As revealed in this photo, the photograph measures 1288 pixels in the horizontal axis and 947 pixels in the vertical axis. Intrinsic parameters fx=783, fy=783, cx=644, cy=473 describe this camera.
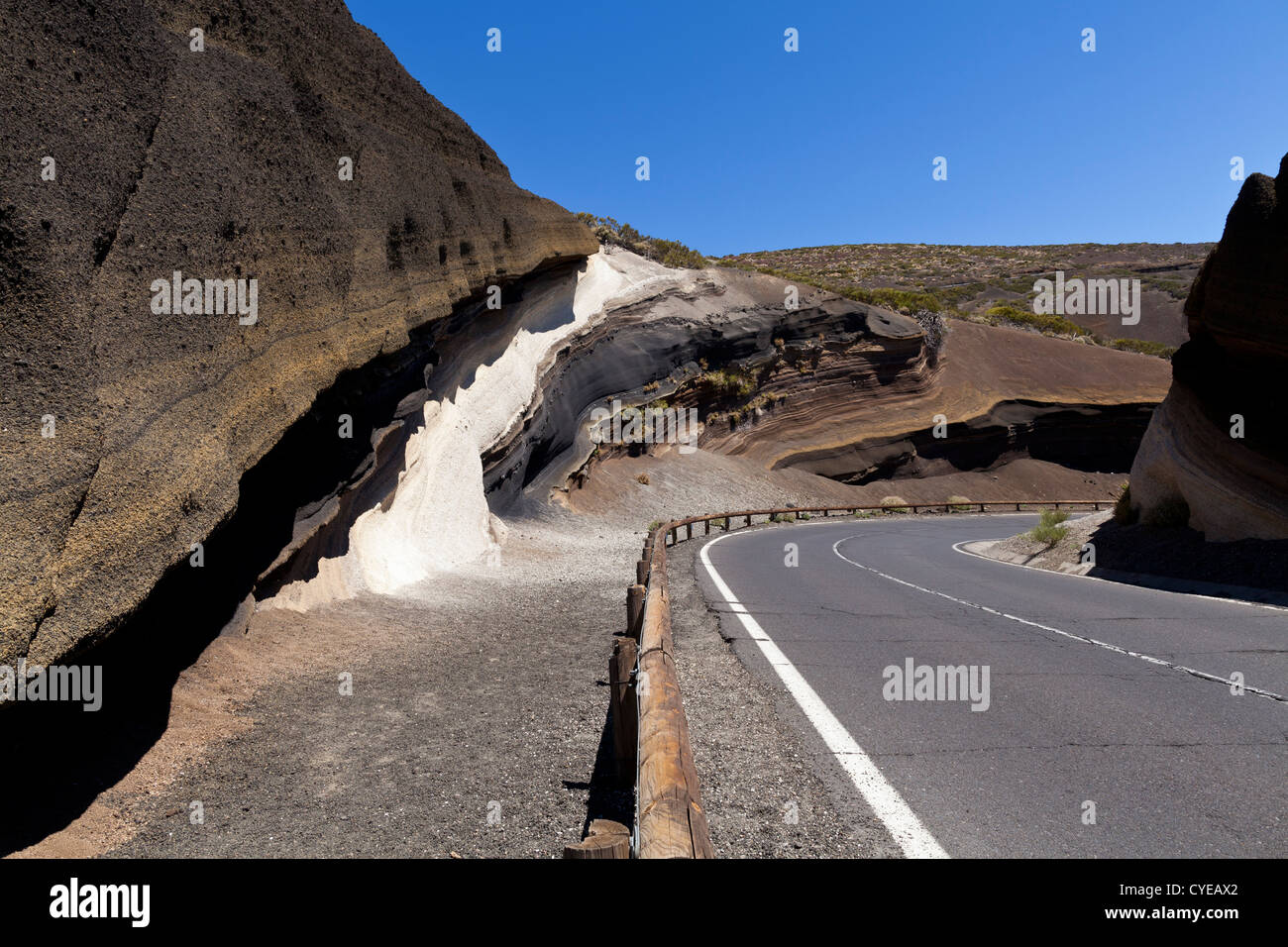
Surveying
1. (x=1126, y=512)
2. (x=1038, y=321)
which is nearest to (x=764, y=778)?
(x=1126, y=512)

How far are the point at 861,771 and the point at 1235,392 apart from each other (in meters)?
13.1

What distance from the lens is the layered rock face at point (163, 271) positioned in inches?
171

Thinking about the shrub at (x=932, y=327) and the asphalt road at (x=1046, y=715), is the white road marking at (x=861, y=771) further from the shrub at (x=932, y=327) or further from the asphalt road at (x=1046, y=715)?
the shrub at (x=932, y=327)

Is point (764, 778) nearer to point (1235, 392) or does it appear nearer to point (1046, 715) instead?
point (1046, 715)

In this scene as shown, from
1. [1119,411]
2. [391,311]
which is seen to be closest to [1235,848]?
[391,311]

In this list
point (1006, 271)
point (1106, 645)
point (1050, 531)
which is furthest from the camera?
point (1006, 271)

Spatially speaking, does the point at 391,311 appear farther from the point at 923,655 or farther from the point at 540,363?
the point at 540,363

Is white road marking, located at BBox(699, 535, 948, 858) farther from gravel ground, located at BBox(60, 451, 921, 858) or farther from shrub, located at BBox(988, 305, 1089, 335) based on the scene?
shrub, located at BBox(988, 305, 1089, 335)

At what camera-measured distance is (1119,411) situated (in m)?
47.6

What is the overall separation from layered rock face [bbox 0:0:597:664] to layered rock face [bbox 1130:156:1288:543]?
12.5m

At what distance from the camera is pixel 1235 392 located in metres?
13.5

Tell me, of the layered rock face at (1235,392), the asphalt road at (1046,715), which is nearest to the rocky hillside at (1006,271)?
the layered rock face at (1235,392)

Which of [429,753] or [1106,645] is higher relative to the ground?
[1106,645]

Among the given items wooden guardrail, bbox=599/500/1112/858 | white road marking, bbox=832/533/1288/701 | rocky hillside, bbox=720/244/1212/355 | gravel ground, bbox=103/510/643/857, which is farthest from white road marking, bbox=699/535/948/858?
rocky hillside, bbox=720/244/1212/355
